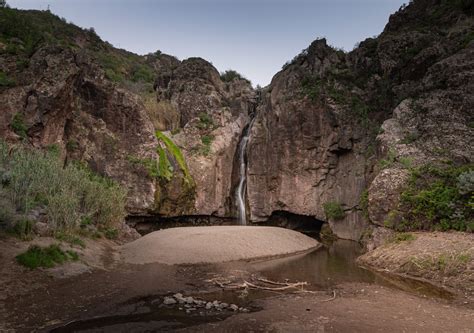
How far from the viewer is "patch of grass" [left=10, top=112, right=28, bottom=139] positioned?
74.4 ft

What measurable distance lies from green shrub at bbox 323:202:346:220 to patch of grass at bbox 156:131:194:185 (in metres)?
10.8

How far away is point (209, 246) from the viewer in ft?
59.5

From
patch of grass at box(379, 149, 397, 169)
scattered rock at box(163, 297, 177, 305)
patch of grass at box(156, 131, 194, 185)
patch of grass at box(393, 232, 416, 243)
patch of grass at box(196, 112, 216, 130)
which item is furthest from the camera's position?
patch of grass at box(196, 112, 216, 130)

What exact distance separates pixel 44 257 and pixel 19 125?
13328 millimetres

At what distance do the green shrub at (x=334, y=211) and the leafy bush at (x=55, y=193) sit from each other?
50.5 feet

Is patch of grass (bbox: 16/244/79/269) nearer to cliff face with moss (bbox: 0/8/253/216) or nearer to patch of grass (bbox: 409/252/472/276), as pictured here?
cliff face with moss (bbox: 0/8/253/216)

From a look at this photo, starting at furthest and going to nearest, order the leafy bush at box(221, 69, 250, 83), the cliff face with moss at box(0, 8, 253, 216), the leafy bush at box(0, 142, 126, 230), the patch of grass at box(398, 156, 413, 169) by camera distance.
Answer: the leafy bush at box(221, 69, 250, 83) < the cliff face with moss at box(0, 8, 253, 216) < the patch of grass at box(398, 156, 413, 169) < the leafy bush at box(0, 142, 126, 230)

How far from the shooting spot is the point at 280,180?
31.1 meters

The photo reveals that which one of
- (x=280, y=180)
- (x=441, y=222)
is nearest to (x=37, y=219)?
Answer: (x=441, y=222)

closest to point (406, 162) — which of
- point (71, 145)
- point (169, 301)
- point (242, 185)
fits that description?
point (242, 185)

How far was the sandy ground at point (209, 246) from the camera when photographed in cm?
1664

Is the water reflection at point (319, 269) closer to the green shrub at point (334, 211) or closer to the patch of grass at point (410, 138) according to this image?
the green shrub at point (334, 211)

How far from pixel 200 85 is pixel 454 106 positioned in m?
22.7

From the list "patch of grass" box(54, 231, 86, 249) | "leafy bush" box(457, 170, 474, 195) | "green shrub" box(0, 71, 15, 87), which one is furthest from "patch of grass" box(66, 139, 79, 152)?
"leafy bush" box(457, 170, 474, 195)
